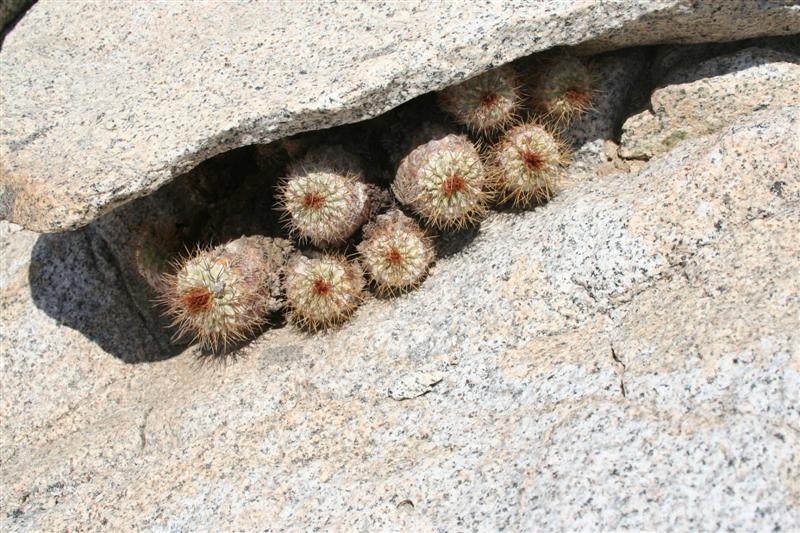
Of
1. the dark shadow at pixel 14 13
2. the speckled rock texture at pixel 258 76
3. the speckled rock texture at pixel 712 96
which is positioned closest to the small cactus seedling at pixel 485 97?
the speckled rock texture at pixel 258 76

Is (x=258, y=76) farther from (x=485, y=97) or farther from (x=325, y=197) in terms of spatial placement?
(x=485, y=97)

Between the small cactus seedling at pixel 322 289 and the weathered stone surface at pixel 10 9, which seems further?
the weathered stone surface at pixel 10 9

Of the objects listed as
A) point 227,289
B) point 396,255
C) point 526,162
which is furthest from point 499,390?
point 227,289

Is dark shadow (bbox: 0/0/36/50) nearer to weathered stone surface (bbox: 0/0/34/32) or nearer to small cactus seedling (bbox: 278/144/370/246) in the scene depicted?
weathered stone surface (bbox: 0/0/34/32)

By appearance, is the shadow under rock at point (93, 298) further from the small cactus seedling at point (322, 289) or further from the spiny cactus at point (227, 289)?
the small cactus seedling at point (322, 289)

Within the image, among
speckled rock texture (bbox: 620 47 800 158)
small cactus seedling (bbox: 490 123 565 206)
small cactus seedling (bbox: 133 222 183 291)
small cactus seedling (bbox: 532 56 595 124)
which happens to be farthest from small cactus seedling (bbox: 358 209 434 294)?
speckled rock texture (bbox: 620 47 800 158)

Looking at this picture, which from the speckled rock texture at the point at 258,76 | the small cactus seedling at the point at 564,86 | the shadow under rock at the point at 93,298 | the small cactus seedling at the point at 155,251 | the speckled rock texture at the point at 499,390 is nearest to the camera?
the speckled rock texture at the point at 499,390
